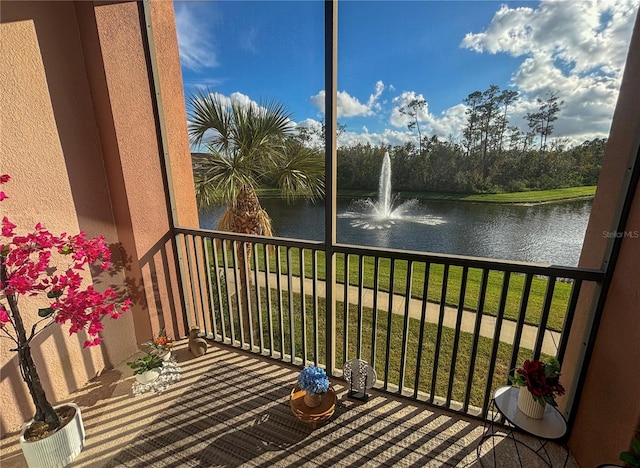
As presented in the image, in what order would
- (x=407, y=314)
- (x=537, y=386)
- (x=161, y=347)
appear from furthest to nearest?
(x=161, y=347) → (x=407, y=314) → (x=537, y=386)

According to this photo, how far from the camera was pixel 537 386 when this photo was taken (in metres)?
1.29

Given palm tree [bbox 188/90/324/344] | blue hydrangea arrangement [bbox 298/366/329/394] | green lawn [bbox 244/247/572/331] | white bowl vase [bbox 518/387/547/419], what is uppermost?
palm tree [bbox 188/90/324/344]

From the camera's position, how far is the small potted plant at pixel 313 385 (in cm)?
178

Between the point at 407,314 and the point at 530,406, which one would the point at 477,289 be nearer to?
the point at 407,314

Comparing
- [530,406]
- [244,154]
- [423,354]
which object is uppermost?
[244,154]

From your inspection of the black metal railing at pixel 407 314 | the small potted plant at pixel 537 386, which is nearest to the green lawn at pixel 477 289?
the black metal railing at pixel 407 314

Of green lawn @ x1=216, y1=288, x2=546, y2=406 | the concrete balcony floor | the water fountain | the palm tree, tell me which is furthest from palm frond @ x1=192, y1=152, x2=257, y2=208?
the concrete balcony floor

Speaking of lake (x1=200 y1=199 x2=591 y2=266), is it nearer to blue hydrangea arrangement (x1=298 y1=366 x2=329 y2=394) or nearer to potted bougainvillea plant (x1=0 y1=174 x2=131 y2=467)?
blue hydrangea arrangement (x1=298 y1=366 x2=329 y2=394)

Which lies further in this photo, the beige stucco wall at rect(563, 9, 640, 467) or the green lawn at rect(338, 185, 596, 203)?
the green lawn at rect(338, 185, 596, 203)

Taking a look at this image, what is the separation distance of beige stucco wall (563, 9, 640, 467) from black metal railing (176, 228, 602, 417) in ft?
0.48

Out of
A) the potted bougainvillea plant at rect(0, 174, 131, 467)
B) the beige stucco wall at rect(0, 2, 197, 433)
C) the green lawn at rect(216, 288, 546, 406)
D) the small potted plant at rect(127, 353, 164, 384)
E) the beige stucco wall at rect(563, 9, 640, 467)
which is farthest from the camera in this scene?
the green lawn at rect(216, 288, 546, 406)

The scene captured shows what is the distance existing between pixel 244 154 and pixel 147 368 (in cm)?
195

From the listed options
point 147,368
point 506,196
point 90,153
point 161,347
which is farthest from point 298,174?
point 147,368

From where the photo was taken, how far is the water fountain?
2736mm
